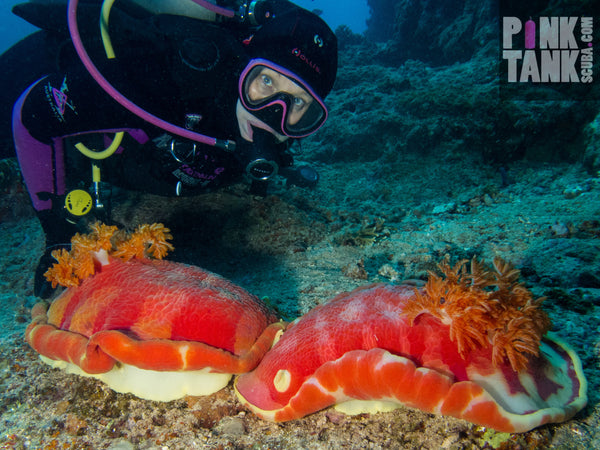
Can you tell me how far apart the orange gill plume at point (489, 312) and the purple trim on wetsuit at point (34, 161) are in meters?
3.79

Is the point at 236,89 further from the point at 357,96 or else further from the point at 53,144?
the point at 357,96

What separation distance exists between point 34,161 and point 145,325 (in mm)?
2816

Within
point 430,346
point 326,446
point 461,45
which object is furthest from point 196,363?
point 461,45

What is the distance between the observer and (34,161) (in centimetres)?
314

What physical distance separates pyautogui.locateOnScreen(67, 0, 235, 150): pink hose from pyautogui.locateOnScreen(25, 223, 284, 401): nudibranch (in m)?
1.50

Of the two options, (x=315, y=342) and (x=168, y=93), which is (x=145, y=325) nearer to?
(x=315, y=342)

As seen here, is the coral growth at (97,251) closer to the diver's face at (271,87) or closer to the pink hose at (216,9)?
the diver's face at (271,87)

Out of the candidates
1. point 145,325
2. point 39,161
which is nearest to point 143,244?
point 145,325

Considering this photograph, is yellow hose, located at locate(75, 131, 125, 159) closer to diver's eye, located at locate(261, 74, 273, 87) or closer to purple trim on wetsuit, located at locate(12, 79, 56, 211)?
purple trim on wetsuit, located at locate(12, 79, 56, 211)

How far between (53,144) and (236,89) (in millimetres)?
2036

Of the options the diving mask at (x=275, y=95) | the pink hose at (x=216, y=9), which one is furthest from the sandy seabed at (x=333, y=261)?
the pink hose at (x=216, y=9)

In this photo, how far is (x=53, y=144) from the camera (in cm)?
322

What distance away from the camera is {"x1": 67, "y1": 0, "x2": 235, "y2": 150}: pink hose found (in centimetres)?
267

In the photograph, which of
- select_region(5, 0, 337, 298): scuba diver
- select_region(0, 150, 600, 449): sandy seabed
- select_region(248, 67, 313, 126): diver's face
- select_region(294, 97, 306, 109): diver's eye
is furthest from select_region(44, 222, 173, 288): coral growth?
Result: select_region(294, 97, 306, 109): diver's eye
